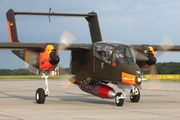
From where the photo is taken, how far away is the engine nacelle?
64.6ft

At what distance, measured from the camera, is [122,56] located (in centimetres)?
1938

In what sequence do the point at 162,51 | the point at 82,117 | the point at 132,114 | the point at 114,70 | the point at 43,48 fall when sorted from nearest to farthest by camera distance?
1. the point at 82,117
2. the point at 132,114
3. the point at 114,70
4. the point at 43,48
5. the point at 162,51

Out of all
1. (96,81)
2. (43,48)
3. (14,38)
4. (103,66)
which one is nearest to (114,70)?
(103,66)

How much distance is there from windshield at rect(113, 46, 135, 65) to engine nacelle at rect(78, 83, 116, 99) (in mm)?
1557

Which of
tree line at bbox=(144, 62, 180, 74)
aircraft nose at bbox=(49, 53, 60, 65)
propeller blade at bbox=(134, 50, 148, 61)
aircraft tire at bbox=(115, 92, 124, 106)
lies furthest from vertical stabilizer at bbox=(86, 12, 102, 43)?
tree line at bbox=(144, 62, 180, 74)

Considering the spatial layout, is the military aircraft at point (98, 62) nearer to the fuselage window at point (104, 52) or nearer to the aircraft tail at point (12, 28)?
the fuselage window at point (104, 52)

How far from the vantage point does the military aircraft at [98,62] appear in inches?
755

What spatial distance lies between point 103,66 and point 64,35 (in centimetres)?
325

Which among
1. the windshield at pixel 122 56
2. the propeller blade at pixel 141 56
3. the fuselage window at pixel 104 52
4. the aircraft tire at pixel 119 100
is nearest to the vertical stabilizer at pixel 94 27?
the propeller blade at pixel 141 56

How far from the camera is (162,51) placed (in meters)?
24.1

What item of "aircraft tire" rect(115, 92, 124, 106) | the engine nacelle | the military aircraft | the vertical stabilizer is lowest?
→ "aircraft tire" rect(115, 92, 124, 106)

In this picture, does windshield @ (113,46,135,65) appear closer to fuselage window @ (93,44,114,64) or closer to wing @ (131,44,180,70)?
fuselage window @ (93,44,114,64)

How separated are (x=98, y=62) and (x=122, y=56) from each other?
1835 millimetres

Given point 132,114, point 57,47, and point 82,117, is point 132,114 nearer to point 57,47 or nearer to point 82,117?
point 82,117
